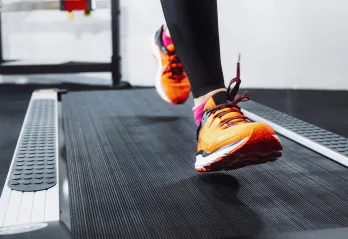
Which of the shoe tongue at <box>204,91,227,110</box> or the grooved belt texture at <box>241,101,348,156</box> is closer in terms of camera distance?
the shoe tongue at <box>204,91,227,110</box>

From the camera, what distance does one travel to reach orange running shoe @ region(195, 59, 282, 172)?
3.15 ft

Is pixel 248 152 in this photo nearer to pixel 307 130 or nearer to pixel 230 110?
pixel 230 110

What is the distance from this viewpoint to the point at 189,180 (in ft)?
3.65

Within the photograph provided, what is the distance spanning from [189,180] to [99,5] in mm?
2135

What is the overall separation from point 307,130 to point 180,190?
755mm

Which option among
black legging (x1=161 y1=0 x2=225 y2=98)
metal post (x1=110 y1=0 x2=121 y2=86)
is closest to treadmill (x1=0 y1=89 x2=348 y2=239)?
black legging (x1=161 y1=0 x2=225 y2=98)

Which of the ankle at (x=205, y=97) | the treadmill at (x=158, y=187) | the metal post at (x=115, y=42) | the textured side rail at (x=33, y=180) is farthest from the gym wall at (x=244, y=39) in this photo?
A: the ankle at (x=205, y=97)

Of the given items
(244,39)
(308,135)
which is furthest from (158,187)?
(244,39)

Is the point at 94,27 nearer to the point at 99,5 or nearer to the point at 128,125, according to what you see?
the point at 99,5

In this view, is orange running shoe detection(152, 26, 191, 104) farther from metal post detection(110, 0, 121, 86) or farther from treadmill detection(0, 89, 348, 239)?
metal post detection(110, 0, 121, 86)

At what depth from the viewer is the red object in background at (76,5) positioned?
2.79 meters

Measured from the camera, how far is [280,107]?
2.46 metres

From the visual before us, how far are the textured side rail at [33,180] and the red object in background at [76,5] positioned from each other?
1276 mm

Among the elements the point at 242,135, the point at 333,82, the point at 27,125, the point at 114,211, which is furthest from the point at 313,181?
the point at 333,82
